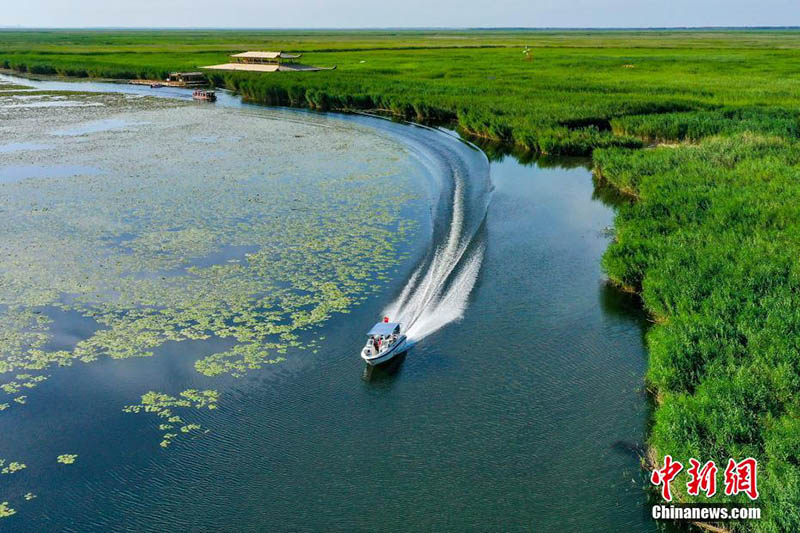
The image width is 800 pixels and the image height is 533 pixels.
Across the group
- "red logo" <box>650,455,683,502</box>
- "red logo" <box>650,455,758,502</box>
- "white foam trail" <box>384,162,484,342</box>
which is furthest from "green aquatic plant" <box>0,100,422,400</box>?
"red logo" <box>650,455,758,502</box>

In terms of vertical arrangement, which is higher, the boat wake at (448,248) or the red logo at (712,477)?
the boat wake at (448,248)

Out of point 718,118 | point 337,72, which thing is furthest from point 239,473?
point 337,72

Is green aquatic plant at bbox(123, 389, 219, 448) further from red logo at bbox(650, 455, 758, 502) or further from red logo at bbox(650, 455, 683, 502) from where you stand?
red logo at bbox(650, 455, 758, 502)

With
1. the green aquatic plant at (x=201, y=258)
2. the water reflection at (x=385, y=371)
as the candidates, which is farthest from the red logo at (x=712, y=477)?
the green aquatic plant at (x=201, y=258)

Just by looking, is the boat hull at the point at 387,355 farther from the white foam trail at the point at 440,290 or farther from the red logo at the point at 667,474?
the red logo at the point at 667,474

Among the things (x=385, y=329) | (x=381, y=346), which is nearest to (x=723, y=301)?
(x=385, y=329)
